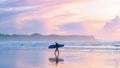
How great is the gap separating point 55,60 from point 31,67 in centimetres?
602

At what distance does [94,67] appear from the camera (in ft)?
83.1

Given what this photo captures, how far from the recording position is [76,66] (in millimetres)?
25859

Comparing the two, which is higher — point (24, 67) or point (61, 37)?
point (61, 37)

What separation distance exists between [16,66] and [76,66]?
4.65 m

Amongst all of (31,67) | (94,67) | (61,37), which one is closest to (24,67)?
(31,67)

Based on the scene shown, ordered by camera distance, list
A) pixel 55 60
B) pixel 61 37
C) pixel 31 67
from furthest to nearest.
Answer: pixel 61 37 → pixel 55 60 → pixel 31 67

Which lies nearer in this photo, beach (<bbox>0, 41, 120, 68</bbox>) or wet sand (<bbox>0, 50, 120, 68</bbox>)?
wet sand (<bbox>0, 50, 120, 68</bbox>)

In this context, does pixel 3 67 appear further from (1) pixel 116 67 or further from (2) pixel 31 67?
(1) pixel 116 67

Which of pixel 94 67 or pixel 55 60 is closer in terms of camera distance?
pixel 94 67

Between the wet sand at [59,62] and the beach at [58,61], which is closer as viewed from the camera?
the wet sand at [59,62]

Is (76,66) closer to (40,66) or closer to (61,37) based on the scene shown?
(40,66)

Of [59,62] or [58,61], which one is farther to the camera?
[58,61]

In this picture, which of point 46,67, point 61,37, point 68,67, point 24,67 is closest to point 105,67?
point 68,67

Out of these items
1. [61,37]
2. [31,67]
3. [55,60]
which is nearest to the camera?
[31,67]
